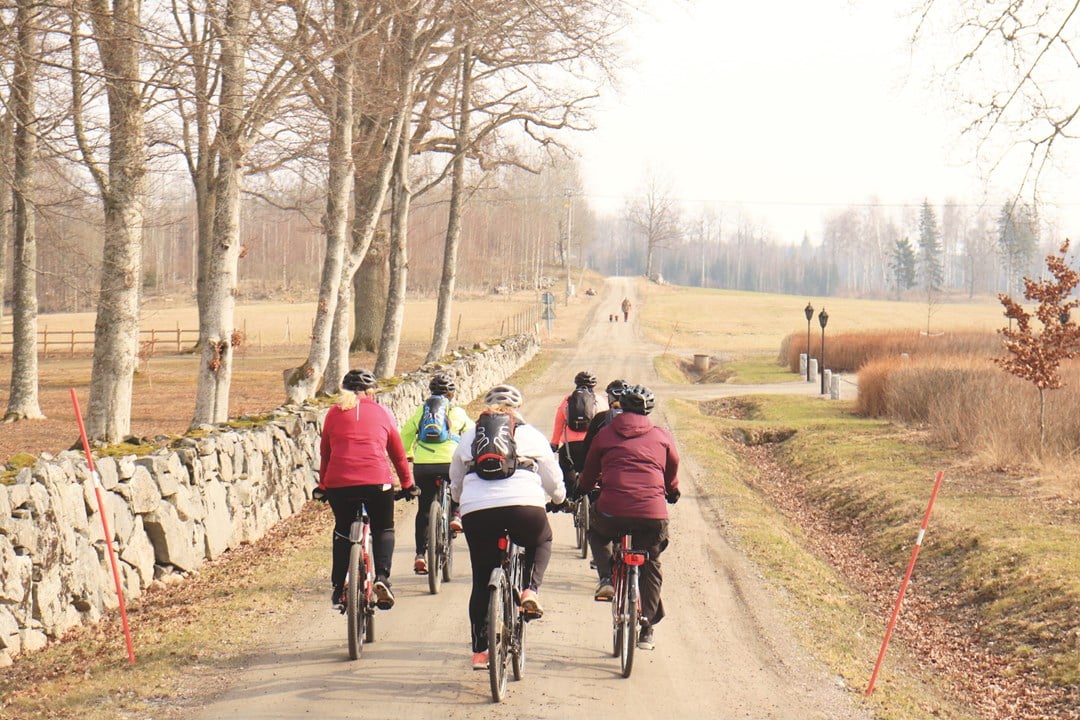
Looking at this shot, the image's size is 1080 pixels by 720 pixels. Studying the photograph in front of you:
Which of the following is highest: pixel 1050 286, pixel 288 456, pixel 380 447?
pixel 1050 286

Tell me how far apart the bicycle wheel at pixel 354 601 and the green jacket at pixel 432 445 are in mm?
2040

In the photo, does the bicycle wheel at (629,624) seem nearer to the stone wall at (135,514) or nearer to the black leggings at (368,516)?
the black leggings at (368,516)

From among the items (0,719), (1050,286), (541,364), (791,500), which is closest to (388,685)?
(0,719)

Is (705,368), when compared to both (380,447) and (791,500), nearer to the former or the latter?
(791,500)

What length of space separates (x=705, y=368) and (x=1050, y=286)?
32.5 metres

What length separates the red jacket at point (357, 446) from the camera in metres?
8.23

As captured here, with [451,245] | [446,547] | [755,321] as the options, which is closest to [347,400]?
[446,547]

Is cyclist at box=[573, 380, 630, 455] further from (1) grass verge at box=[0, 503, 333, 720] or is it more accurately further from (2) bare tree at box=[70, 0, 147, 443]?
(2) bare tree at box=[70, 0, 147, 443]

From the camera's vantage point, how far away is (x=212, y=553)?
38.1 ft

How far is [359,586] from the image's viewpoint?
808 cm

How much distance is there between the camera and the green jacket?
1010 centimetres

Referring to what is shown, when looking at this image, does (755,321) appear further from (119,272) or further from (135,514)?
(135,514)

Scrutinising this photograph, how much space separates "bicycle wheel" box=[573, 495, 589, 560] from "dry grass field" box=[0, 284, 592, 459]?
7464mm

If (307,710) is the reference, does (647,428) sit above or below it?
above
